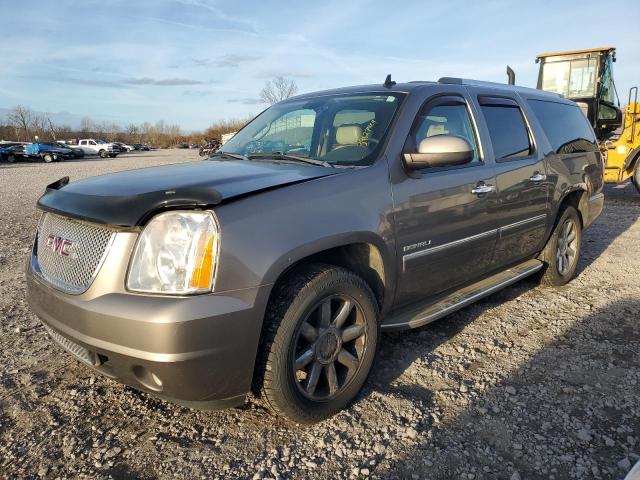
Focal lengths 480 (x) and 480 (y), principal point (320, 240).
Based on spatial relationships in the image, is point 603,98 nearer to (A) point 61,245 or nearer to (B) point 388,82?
(B) point 388,82

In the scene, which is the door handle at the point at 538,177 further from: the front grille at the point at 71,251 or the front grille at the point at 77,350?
the front grille at the point at 77,350

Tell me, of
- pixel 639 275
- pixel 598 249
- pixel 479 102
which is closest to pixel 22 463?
pixel 479 102

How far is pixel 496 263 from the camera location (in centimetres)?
389

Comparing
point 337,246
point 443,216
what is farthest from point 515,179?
point 337,246

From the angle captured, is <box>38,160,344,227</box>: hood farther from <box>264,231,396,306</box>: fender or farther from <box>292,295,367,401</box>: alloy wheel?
<box>292,295,367,401</box>: alloy wheel

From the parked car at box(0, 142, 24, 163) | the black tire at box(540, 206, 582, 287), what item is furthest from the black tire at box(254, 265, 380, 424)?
the parked car at box(0, 142, 24, 163)

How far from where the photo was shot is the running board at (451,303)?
2961 millimetres

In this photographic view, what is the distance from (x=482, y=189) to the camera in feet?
11.3

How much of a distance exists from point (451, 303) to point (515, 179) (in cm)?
125

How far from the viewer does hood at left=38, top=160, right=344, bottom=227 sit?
2.11 m

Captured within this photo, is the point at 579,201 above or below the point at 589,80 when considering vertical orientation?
below

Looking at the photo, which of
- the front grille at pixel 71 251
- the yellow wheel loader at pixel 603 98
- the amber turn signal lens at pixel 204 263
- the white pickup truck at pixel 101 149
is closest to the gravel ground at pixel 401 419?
the front grille at pixel 71 251

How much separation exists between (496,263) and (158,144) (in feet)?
290

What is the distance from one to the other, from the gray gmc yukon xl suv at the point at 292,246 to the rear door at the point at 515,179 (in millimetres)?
20
